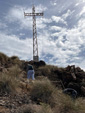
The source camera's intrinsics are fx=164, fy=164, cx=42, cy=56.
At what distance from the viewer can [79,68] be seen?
18797 millimetres

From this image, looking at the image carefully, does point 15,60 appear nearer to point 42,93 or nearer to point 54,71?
point 54,71

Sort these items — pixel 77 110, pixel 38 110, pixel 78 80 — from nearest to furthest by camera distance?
pixel 38 110 < pixel 77 110 < pixel 78 80

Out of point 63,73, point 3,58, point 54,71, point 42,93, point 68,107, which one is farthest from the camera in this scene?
point 54,71

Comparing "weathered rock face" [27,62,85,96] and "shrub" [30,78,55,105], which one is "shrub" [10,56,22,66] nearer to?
"weathered rock face" [27,62,85,96]

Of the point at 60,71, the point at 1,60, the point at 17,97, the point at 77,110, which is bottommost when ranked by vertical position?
the point at 77,110

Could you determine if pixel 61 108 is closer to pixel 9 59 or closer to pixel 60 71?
pixel 60 71

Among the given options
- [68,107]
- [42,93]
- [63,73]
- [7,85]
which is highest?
[63,73]

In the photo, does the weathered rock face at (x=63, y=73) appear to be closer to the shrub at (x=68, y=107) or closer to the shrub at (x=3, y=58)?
the shrub at (x=3, y=58)

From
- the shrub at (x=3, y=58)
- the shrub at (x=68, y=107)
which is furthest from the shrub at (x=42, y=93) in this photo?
the shrub at (x=3, y=58)

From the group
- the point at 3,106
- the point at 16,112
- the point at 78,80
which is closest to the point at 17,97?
the point at 3,106

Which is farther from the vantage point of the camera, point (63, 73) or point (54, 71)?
point (54, 71)

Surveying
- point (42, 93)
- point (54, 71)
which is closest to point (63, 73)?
point (54, 71)

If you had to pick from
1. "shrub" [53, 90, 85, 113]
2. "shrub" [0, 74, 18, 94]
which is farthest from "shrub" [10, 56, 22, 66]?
"shrub" [53, 90, 85, 113]

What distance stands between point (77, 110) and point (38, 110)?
1813 mm
